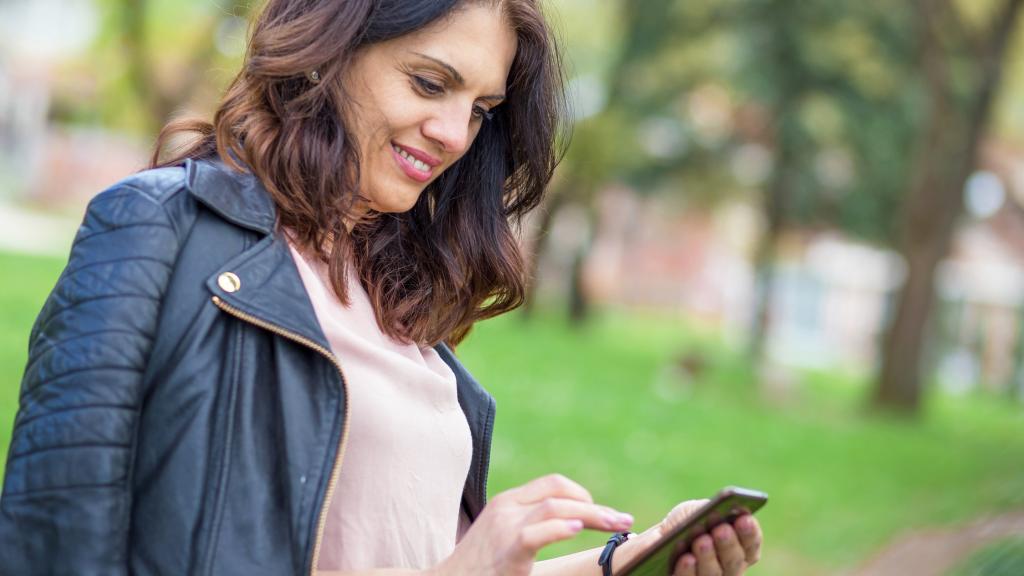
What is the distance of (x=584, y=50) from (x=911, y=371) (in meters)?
15.4

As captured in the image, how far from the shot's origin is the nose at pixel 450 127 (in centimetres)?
231

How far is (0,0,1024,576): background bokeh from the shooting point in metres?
9.36

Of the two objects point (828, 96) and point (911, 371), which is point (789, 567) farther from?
point (828, 96)

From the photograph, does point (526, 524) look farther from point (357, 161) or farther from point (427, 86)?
point (427, 86)

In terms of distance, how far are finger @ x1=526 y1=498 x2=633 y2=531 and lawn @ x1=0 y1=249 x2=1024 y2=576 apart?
2.79m

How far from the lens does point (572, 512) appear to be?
5.86ft

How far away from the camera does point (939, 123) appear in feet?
51.6

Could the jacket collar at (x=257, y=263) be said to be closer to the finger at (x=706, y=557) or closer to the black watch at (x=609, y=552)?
the finger at (x=706, y=557)

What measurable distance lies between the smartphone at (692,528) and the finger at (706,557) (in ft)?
0.04

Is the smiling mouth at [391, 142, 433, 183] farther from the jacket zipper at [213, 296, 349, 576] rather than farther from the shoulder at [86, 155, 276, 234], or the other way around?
the jacket zipper at [213, 296, 349, 576]

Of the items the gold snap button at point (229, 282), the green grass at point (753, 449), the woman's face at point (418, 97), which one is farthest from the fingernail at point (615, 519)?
the green grass at point (753, 449)

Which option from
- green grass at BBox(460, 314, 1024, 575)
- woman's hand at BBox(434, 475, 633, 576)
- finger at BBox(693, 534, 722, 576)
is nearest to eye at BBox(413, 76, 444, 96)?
woman's hand at BBox(434, 475, 633, 576)

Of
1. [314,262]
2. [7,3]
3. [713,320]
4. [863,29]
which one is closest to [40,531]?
[314,262]

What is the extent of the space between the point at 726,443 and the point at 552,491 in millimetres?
9810
